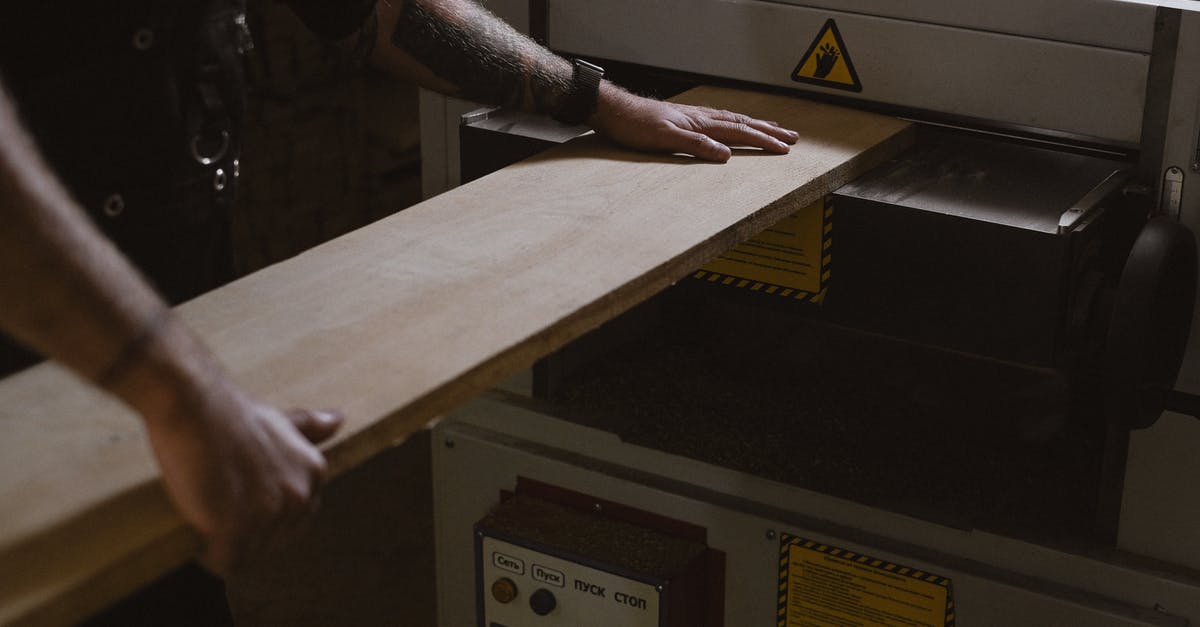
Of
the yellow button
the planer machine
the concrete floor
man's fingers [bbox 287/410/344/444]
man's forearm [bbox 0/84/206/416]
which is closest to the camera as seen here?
man's forearm [bbox 0/84/206/416]

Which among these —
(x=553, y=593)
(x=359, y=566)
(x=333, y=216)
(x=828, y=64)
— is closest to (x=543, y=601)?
(x=553, y=593)

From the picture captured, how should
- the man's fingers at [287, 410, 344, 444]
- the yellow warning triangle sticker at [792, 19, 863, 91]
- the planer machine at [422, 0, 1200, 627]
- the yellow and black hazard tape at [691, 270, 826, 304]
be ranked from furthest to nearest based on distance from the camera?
the yellow warning triangle sticker at [792, 19, 863, 91] < the yellow and black hazard tape at [691, 270, 826, 304] < the planer machine at [422, 0, 1200, 627] < the man's fingers at [287, 410, 344, 444]

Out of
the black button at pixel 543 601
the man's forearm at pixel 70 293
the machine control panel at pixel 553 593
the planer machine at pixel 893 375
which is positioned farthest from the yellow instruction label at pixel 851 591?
the man's forearm at pixel 70 293

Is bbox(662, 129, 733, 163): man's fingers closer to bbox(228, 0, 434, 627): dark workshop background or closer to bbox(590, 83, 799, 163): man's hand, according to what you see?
bbox(590, 83, 799, 163): man's hand

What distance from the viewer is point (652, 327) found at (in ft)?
6.55

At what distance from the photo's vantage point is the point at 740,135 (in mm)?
1505

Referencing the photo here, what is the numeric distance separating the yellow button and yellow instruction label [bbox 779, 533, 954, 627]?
363 mm

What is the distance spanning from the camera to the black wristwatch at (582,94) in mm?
1548

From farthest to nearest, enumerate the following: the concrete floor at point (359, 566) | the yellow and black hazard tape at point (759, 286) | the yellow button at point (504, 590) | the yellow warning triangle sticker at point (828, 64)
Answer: the concrete floor at point (359, 566) → the yellow button at point (504, 590) → the yellow warning triangle sticker at point (828, 64) → the yellow and black hazard tape at point (759, 286)

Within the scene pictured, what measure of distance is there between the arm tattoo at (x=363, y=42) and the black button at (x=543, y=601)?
735 millimetres

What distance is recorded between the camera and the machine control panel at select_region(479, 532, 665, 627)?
5.68 ft

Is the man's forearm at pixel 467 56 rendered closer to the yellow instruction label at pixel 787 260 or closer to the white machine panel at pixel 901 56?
the white machine panel at pixel 901 56

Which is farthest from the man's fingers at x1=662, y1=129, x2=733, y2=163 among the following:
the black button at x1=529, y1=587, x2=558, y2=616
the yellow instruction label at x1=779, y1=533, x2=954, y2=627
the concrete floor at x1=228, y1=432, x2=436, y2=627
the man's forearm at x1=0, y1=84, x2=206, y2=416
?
the concrete floor at x1=228, y1=432, x2=436, y2=627

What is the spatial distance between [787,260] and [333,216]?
2.52 metres
